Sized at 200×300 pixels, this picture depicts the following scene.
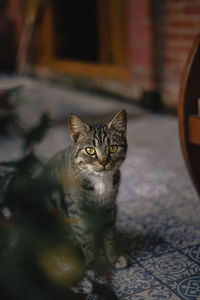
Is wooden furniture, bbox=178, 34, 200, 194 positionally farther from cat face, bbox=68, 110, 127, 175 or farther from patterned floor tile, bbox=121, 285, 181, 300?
patterned floor tile, bbox=121, 285, 181, 300

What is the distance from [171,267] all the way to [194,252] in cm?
17

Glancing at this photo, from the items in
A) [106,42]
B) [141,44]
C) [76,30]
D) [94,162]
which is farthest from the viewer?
[76,30]

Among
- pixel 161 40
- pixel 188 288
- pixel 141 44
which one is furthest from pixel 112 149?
pixel 141 44

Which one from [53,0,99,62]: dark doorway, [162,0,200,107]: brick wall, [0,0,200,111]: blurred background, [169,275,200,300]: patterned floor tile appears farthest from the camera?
[53,0,99,62]: dark doorway

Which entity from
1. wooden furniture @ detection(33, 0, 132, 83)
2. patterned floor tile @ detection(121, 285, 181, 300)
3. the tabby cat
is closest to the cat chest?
the tabby cat

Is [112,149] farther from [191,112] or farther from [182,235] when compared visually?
[182,235]

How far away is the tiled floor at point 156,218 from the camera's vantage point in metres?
1.57

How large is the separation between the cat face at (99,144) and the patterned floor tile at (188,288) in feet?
1.65

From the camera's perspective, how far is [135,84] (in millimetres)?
4855

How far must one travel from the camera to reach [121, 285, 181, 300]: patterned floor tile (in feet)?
4.88

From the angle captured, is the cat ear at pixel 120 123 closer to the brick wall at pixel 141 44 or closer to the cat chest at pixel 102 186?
the cat chest at pixel 102 186

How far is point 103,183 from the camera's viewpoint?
65.8 inches

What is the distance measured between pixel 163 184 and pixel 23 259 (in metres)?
2.10

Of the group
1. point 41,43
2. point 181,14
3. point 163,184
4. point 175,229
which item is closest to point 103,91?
point 181,14
